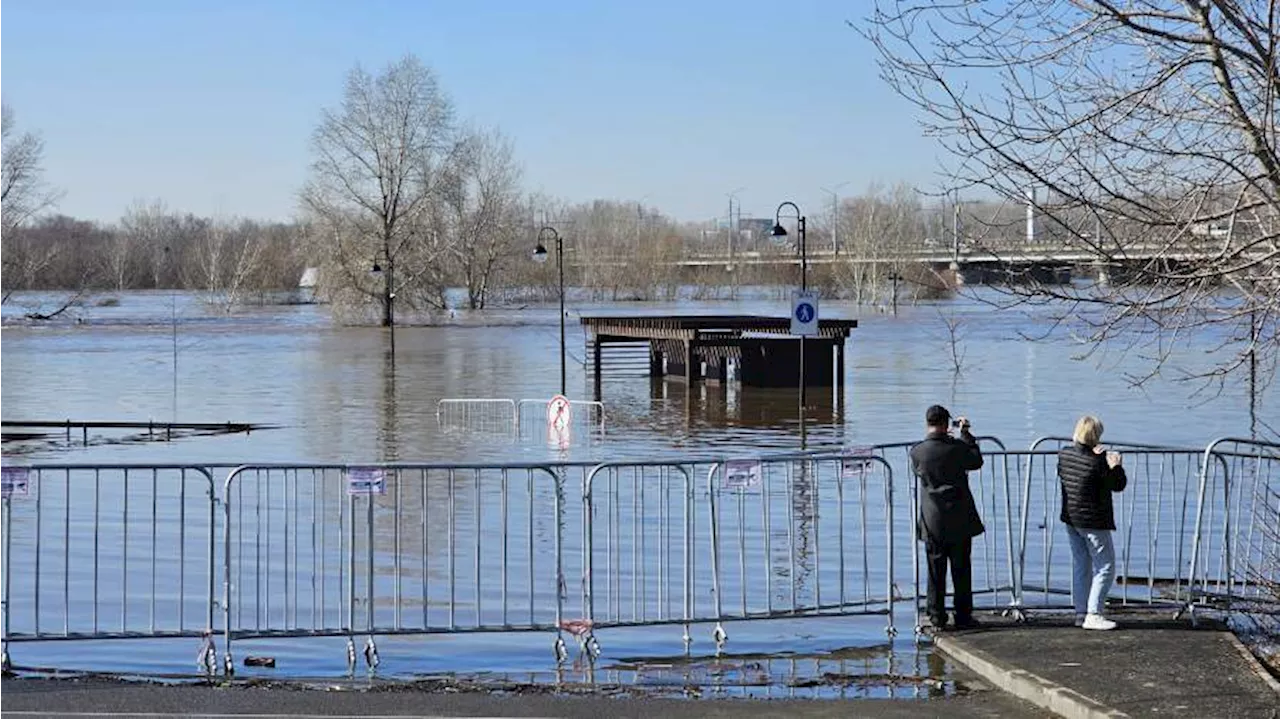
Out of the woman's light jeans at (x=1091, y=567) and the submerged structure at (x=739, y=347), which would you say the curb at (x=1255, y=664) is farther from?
the submerged structure at (x=739, y=347)

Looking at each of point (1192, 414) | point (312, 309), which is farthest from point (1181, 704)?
point (312, 309)

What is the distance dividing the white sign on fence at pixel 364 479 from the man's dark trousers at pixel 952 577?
13.0 feet

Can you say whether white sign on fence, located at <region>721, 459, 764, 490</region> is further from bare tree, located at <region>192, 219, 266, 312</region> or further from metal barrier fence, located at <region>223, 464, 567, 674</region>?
bare tree, located at <region>192, 219, 266, 312</region>

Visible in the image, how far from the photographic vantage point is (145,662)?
13195mm

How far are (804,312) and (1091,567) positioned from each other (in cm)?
2144

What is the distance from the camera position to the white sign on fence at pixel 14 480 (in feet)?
41.2

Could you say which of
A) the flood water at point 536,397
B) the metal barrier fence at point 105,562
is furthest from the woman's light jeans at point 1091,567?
the metal barrier fence at point 105,562

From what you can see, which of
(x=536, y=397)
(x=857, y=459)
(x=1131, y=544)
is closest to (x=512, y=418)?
(x=536, y=397)

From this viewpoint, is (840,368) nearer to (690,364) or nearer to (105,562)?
(690,364)

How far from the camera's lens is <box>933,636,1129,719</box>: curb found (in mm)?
10352

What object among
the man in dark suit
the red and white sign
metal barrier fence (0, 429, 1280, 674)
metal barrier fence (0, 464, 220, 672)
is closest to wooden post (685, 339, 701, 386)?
the red and white sign

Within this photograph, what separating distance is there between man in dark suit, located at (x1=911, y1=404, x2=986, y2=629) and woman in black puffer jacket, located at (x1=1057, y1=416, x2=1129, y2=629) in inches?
25.8

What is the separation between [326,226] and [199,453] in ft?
246

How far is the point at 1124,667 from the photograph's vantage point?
1152 cm
